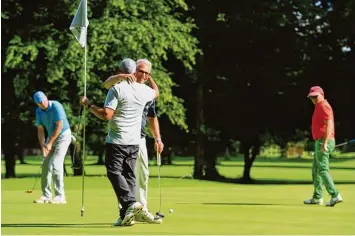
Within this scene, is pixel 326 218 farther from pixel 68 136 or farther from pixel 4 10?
pixel 4 10

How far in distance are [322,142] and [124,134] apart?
5.48m

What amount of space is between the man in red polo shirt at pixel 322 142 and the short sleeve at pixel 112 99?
5464 millimetres

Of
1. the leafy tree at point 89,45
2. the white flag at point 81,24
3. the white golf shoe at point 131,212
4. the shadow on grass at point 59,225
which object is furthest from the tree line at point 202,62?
the white golf shoe at point 131,212

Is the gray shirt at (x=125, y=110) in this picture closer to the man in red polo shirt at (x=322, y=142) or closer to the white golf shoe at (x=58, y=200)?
the white golf shoe at (x=58, y=200)

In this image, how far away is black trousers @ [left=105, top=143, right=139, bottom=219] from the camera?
11.1m

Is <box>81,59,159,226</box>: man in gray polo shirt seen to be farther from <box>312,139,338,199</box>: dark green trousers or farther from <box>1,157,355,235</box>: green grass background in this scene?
<box>312,139,338,199</box>: dark green trousers

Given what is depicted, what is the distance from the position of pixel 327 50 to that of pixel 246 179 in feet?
26.4

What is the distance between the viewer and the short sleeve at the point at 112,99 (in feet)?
36.2

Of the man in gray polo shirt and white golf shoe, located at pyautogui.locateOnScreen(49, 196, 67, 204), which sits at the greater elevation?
the man in gray polo shirt

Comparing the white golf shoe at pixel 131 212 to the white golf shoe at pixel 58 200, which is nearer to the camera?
the white golf shoe at pixel 131 212

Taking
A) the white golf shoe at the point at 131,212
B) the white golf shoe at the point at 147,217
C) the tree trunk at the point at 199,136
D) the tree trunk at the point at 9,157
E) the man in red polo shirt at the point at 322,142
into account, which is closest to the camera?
the white golf shoe at the point at 131,212

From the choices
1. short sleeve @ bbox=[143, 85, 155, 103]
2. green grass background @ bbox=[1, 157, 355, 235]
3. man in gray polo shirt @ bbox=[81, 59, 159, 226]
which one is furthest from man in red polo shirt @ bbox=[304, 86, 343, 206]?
man in gray polo shirt @ bbox=[81, 59, 159, 226]

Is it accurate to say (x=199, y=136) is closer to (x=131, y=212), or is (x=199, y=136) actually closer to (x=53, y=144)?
(x=53, y=144)

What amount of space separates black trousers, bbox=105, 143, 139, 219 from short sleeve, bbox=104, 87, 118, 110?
50 cm
